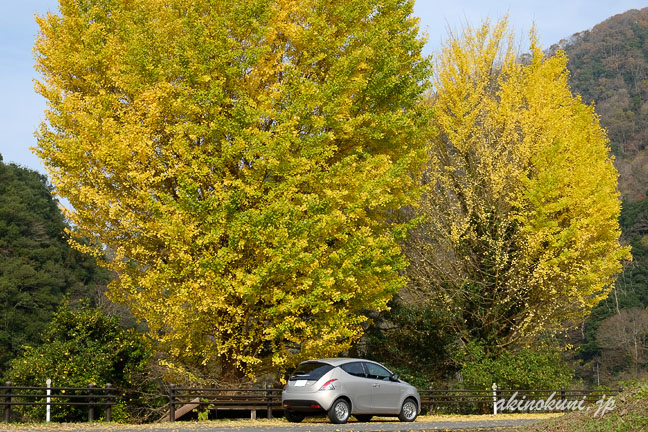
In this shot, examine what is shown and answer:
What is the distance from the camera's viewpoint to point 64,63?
17984 mm

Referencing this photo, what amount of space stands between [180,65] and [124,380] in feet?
29.0

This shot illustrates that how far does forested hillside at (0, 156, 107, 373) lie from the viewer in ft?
135

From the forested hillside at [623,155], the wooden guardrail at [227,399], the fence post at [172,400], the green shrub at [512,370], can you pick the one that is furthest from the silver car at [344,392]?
the forested hillside at [623,155]

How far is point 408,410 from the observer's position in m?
16.1

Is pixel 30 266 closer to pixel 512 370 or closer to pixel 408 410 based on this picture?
pixel 512 370

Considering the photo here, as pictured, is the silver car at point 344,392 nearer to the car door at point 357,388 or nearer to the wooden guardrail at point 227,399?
the car door at point 357,388

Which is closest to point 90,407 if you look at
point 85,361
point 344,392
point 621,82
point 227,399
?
point 85,361

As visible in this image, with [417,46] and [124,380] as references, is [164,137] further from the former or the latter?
[417,46]

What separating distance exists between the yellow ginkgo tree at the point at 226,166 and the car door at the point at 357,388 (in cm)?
141

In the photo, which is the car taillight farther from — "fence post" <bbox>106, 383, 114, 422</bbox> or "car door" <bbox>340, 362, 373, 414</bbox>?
"fence post" <bbox>106, 383, 114, 422</bbox>

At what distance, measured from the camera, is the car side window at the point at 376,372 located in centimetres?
1555

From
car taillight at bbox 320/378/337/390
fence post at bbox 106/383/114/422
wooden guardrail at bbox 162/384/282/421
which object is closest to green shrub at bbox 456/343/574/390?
wooden guardrail at bbox 162/384/282/421

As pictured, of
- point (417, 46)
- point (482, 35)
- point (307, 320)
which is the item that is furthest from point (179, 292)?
point (482, 35)

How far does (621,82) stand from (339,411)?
10951 centimetres
